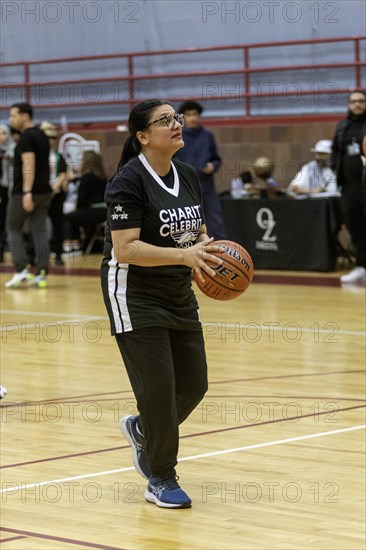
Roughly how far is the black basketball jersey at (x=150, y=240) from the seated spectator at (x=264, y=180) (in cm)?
1059

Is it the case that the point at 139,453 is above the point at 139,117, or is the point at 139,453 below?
below

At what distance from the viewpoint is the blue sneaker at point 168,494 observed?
5.46 metres

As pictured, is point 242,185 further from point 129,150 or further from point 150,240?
point 150,240

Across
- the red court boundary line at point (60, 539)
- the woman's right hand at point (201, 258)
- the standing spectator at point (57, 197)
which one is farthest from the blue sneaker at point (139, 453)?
the standing spectator at point (57, 197)

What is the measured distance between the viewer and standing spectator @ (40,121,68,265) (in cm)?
1702

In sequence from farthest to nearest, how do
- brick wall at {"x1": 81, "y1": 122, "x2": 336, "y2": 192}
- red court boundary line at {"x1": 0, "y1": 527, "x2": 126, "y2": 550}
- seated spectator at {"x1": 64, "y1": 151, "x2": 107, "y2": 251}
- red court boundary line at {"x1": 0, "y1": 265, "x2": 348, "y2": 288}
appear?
seated spectator at {"x1": 64, "y1": 151, "x2": 107, "y2": 251} < brick wall at {"x1": 81, "y1": 122, "x2": 336, "y2": 192} < red court boundary line at {"x1": 0, "y1": 265, "x2": 348, "y2": 288} < red court boundary line at {"x1": 0, "y1": 527, "x2": 126, "y2": 550}

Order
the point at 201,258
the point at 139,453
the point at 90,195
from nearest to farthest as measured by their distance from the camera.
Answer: the point at 201,258 → the point at 139,453 → the point at 90,195

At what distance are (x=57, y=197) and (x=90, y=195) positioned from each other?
106 centimetres

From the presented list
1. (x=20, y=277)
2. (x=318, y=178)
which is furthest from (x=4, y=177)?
(x=318, y=178)

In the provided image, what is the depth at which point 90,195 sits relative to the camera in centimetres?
1811

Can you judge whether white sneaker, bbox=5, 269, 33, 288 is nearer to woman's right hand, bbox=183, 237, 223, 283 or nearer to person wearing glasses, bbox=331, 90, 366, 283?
person wearing glasses, bbox=331, 90, 366, 283

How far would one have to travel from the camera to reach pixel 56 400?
809 centimetres

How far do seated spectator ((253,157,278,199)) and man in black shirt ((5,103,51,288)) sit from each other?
3.05m

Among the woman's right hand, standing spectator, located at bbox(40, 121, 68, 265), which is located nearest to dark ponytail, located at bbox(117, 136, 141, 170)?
the woman's right hand
